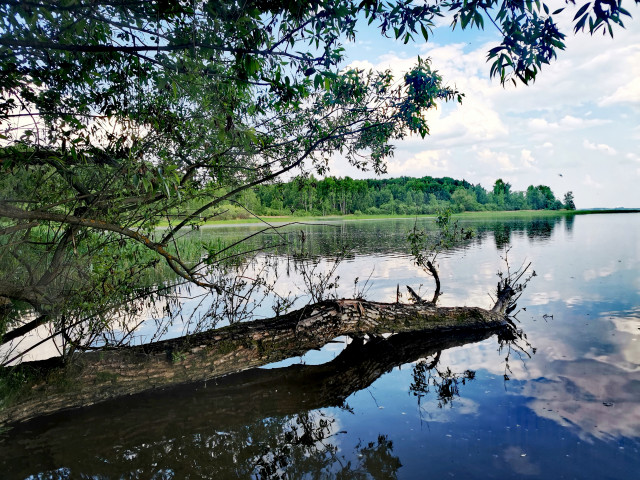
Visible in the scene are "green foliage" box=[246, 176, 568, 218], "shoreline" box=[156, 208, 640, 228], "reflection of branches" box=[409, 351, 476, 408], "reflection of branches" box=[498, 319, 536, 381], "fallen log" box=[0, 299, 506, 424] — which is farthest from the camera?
"green foliage" box=[246, 176, 568, 218]

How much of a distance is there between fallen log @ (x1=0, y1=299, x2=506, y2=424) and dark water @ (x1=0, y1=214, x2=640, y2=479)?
0.23m

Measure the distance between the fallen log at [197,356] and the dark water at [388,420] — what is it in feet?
0.77

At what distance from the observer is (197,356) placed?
6.26 metres

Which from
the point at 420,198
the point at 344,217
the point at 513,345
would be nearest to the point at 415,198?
the point at 420,198

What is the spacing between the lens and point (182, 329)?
912 centimetres

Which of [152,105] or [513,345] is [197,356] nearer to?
[152,105]

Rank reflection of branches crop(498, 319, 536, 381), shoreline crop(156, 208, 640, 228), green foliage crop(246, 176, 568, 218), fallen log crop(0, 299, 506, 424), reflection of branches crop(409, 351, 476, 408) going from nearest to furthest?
fallen log crop(0, 299, 506, 424) → reflection of branches crop(409, 351, 476, 408) → reflection of branches crop(498, 319, 536, 381) → shoreline crop(156, 208, 640, 228) → green foliage crop(246, 176, 568, 218)

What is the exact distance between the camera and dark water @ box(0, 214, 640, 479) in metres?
4.37

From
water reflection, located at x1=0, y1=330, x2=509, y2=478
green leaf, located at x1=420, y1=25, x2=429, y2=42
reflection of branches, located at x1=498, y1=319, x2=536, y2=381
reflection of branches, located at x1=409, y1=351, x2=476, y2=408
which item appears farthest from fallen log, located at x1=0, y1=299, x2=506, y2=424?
green leaf, located at x1=420, y1=25, x2=429, y2=42

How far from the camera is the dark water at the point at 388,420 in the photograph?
14.3 ft

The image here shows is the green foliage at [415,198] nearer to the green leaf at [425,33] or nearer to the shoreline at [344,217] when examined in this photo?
the shoreline at [344,217]

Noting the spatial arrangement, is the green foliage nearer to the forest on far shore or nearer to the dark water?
the forest on far shore

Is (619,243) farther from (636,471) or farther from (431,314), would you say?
(636,471)

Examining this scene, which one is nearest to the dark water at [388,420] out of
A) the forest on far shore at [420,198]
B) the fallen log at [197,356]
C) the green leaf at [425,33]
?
the fallen log at [197,356]
